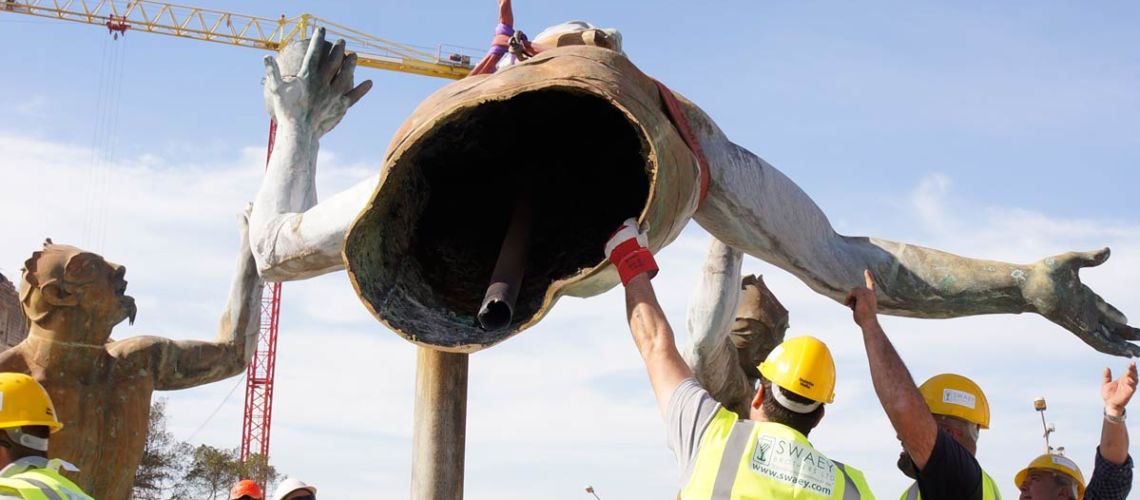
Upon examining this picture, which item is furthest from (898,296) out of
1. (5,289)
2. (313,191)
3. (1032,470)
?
(5,289)

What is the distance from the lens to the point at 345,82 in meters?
7.18

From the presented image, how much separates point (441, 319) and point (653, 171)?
3.73 ft

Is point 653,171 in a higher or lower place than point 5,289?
lower

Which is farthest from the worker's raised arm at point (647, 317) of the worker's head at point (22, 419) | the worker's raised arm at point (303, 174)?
the worker's head at point (22, 419)

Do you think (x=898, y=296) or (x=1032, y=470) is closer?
(x=1032, y=470)

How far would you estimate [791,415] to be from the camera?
3936mm

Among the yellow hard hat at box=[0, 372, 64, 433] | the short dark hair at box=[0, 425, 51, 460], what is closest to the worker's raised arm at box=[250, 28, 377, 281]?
the yellow hard hat at box=[0, 372, 64, 433]

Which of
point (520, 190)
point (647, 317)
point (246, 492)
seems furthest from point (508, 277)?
point (246, 492)

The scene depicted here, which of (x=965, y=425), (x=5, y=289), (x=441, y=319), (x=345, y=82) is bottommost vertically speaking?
(x=965, y=425)

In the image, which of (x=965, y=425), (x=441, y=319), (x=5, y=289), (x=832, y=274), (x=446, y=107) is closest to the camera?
(x=965, y=425)

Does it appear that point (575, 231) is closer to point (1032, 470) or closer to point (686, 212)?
point (686, 212)

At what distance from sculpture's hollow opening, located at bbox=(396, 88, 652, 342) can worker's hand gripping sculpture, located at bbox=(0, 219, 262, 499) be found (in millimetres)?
1581

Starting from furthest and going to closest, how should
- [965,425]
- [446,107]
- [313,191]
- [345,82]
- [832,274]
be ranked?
[345,82] < [313,191] < [832,274] < [446,107] < [965,425]

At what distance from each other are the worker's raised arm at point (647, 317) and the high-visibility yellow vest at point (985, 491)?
29.0 inches
